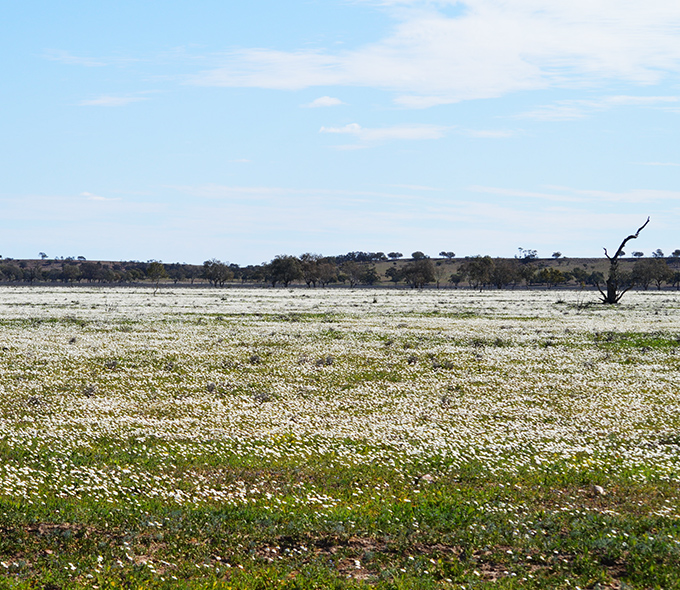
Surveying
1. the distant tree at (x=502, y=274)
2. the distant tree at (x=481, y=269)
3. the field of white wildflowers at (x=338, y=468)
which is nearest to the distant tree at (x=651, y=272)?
the distant tree at (x=502, y=274)

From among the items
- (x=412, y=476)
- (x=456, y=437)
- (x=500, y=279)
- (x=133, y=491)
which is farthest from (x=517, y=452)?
(x=500, y=279)

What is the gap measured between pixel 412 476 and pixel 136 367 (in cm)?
1776

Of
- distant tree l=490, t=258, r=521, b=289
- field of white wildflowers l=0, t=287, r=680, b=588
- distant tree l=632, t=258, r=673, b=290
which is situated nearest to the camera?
field of white wildflowers l=0, t=287, r=680, b=588

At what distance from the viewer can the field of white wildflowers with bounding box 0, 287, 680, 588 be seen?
30.8 ft

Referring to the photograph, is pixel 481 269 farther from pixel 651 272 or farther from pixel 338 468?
pixel 338 468

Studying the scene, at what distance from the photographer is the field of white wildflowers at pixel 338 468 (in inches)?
370

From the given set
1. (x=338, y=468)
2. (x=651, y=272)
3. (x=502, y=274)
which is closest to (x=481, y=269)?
(x=502, y=274)

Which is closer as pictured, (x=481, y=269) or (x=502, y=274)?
(x=481, y=269)

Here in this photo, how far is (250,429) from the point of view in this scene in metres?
17.5

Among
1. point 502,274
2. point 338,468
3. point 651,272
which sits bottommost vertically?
point 338,468

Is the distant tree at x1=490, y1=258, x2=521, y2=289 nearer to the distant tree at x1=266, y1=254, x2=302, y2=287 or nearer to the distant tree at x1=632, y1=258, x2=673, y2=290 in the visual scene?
the distant tree at x1=632, y1=258, x2=673, y2=290

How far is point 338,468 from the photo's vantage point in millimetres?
14062

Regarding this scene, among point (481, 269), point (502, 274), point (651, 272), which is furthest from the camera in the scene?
point (502, 274)

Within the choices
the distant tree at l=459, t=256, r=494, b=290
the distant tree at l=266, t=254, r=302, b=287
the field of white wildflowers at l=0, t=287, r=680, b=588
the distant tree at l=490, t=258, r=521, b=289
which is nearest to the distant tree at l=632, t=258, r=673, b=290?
the distant tree at l=490, t=258, r=521, b=289
